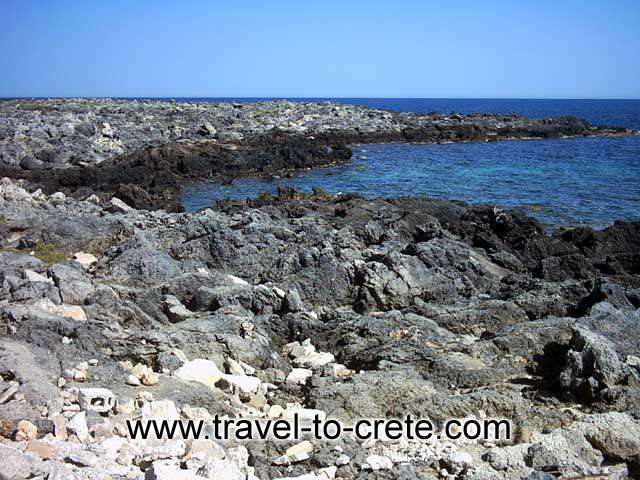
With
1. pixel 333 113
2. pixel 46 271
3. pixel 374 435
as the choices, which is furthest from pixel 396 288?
pixel 333 113

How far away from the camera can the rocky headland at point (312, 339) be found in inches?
245

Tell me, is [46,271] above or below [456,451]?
above

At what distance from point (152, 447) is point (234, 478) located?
957 mm

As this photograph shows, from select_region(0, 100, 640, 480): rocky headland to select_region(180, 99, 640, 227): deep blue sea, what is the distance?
24.8 ft

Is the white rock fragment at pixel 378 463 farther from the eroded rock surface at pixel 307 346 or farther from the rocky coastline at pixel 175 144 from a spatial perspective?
the rocky coastline at pixel 175 144

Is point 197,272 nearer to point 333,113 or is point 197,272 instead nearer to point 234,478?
point 234,478

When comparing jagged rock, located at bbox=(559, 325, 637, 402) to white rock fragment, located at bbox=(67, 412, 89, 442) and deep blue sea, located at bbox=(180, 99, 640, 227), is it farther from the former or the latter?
deep blue sea, located at bbox=(180, 99, 640, 227)

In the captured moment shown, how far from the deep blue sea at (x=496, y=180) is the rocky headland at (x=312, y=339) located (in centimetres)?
755

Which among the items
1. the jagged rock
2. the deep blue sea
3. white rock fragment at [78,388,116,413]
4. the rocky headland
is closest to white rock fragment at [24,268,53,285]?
the rocky headland

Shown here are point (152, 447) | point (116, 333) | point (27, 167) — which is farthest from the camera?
point (27, 167)

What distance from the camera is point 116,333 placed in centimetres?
877

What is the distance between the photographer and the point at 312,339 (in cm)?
974

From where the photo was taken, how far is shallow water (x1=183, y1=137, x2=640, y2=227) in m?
25.2

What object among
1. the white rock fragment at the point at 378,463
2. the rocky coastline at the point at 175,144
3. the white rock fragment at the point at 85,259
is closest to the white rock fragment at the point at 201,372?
the white rock fragment at the point at 378,463
